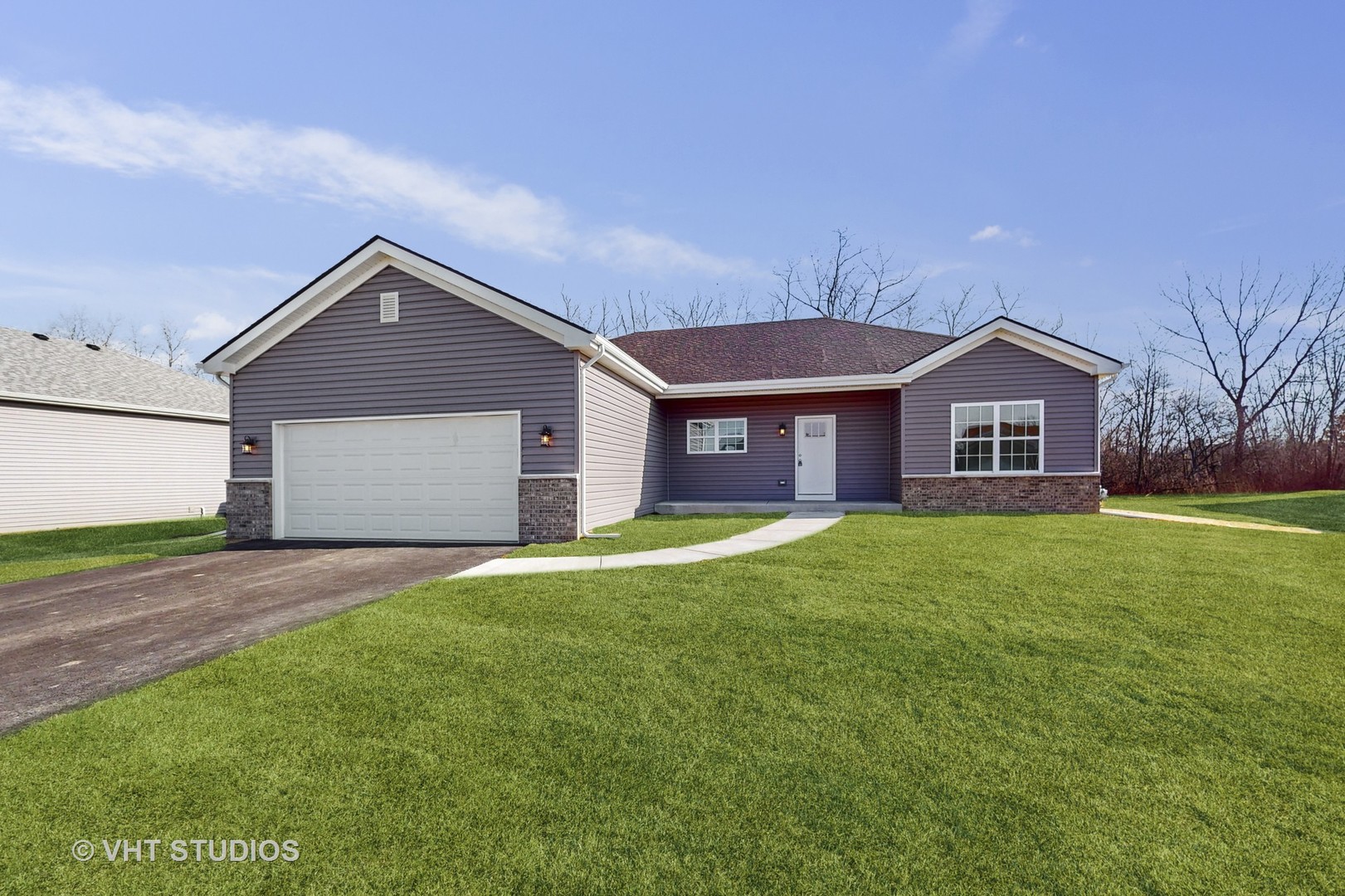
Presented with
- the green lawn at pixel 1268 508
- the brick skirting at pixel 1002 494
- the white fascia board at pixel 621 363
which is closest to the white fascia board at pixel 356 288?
the white fascia board at pixel 621 363

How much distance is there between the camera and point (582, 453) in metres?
9.67

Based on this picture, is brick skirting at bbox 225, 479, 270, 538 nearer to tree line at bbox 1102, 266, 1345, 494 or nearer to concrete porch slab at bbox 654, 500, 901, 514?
concrete porch slab at bbox 654, 500, 901, 514

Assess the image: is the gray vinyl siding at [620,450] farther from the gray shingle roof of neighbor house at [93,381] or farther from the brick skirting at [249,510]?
the gray shingle roof of neighbor house at [93,381]

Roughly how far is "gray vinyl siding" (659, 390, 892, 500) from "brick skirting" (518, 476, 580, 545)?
5852mm

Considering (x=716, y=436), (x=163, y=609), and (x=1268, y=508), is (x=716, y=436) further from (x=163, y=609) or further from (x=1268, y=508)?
(x=1268, y=508)

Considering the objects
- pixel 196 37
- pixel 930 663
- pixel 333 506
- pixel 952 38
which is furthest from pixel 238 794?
pixel 952 38

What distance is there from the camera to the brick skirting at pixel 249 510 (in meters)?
10.8

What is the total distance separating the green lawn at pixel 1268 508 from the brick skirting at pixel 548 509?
12.7 meters

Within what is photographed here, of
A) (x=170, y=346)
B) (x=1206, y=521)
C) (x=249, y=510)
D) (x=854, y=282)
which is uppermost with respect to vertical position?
(x=854, y=282)

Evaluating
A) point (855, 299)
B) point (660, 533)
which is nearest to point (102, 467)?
point (660, 533)

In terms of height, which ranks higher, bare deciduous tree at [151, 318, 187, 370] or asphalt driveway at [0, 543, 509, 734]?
bare deciduous tree at [151, 318, 187, 370]

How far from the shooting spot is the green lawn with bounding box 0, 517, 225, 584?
8.16m

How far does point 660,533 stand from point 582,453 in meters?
1.86

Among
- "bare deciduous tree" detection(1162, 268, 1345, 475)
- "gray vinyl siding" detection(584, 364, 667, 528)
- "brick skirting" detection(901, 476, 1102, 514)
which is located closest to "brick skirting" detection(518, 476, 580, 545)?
"gray vinyl siding" detection(584, 364, 667, 528)
